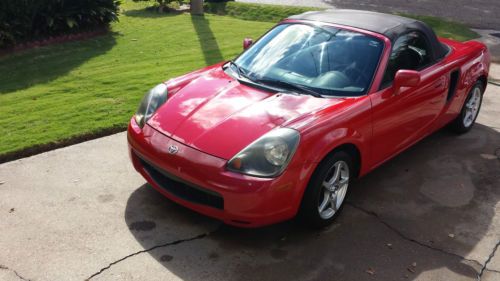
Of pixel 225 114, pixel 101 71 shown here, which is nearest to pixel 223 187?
pixel 225 114

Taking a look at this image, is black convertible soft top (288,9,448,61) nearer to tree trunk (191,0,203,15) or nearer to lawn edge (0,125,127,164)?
lawn edge (0,125,127,164)

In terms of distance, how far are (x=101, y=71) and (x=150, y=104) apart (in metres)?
3.85

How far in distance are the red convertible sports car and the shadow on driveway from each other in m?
0.25

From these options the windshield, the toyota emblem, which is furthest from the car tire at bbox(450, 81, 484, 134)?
the toyota emblem

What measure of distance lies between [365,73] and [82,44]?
22.1 feet

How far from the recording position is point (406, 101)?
183 inches

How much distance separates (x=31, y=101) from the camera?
6598mm

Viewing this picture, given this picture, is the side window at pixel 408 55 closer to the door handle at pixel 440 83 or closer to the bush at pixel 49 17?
the door handle at pixel 440 83

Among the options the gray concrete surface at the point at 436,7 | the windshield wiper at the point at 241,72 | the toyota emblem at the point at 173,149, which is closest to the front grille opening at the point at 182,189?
the toyota emblem at the point at 173,149

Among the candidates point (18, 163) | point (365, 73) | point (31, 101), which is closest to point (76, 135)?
point (18, 163)

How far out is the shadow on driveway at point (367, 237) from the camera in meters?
3.62

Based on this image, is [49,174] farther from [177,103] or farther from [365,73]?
[365,73]

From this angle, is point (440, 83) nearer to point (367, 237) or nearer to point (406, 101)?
point (406, 101)

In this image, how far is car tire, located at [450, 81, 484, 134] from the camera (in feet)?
19.4
